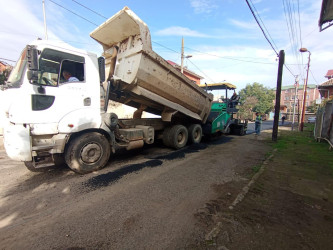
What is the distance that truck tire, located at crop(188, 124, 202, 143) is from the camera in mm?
7230

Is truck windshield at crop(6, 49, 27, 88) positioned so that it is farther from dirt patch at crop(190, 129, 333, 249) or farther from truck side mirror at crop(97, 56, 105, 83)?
dirt patch at crop(190, 129, 333, 249)

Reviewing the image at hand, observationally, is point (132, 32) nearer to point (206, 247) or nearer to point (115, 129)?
point (115, 129)

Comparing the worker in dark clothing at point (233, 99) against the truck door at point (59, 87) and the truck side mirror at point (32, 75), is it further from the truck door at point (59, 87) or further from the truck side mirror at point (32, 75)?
the truck side mirror at point (32, 75)

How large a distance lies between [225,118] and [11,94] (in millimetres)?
8280

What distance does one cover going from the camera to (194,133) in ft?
24.0

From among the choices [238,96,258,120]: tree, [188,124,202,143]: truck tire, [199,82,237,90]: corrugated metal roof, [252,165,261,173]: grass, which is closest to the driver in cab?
[188,124,202,143]: truck tire

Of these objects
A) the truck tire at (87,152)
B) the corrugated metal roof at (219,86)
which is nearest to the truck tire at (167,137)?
the truck tire at (87,152)

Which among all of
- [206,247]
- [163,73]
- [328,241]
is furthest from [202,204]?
[163,73]

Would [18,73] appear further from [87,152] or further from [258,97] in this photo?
[258,97]

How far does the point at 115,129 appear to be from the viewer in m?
4.62

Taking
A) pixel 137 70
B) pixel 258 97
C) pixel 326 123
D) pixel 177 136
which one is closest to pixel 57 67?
pixel 137 70

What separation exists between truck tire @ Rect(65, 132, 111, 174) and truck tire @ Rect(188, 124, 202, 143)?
3.77 m

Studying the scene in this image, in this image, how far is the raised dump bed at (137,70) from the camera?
180 inches

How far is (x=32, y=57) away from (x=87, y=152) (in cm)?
210
